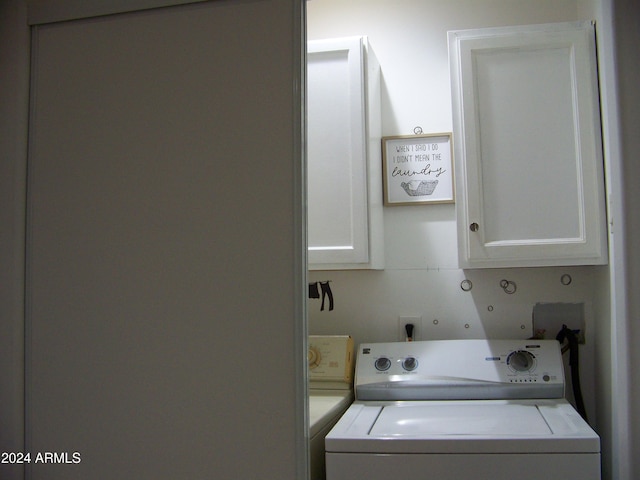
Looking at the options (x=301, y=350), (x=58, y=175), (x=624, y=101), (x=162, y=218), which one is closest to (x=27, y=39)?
(x=58, y=175)

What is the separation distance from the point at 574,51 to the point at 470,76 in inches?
14.3

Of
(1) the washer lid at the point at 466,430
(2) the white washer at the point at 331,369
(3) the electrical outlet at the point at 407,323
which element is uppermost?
(3) the electrical outlet at the point at 407,323

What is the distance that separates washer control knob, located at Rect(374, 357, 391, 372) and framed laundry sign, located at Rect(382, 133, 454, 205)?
0.66 metres

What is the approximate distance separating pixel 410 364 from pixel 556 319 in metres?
0.62

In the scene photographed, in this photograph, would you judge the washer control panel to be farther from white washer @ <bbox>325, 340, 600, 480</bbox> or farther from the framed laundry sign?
the framed laundry sign

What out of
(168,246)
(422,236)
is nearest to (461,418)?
(422,236)

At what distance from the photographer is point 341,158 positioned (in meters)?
2.32

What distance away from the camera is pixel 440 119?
2.55 metres

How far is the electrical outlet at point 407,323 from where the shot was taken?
2.50m

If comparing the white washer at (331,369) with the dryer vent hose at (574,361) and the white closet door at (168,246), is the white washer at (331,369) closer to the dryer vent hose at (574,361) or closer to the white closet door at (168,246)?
the white closet door at (168,246)

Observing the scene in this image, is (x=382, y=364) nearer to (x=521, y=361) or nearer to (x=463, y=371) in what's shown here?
(x=463, y=371)

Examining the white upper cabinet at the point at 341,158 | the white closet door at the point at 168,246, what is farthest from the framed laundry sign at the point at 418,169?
the white closet door at the point at 168,246

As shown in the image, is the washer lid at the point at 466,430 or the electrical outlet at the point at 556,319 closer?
Result: the washer lid at the point at 466,430

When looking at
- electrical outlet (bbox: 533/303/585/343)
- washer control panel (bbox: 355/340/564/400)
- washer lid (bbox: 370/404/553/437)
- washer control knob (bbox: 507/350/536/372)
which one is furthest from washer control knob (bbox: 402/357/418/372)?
electrical outlet (bbox: 533/303/585/343)
